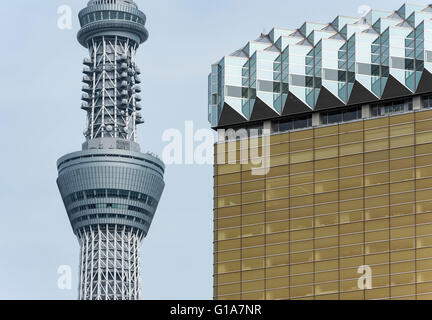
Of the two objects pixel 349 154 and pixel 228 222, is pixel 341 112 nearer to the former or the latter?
pixel 349 154

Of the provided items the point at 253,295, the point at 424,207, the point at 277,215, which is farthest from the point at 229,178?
the point at 424,207

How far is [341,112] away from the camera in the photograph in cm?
18275

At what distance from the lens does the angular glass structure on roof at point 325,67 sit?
179125 millimetres

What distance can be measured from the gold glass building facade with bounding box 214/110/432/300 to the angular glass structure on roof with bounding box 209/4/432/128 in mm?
4401

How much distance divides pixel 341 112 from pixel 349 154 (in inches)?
267

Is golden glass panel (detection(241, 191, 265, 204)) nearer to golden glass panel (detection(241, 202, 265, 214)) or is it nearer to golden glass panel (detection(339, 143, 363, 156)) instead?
golden glass panel (detection(241, 202, 265, 214))

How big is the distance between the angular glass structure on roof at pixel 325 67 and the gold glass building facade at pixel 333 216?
440 cm

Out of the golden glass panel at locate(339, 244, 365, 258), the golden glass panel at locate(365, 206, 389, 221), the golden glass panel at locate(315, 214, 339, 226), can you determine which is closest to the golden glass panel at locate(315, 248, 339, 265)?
the golden glass panel at locate(339, 244, 365, 258)

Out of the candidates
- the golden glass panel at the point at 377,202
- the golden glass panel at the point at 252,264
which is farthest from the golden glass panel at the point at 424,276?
the golden glass panel at the point at 252,264
